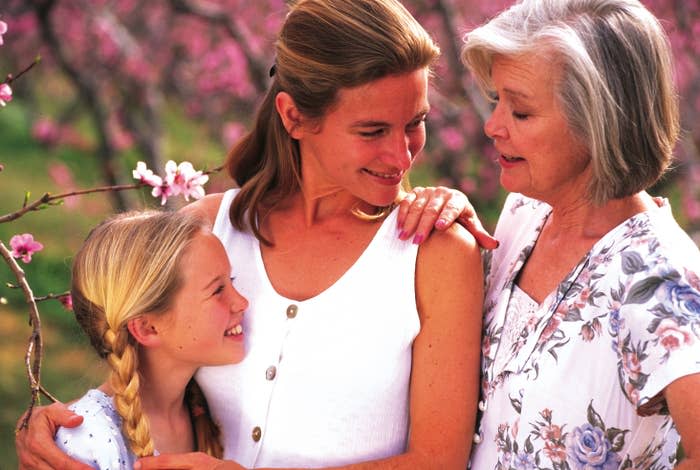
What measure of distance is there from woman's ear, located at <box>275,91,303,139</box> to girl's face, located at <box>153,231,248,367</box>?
0.32m

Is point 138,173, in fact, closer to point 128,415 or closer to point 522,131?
point 128,415

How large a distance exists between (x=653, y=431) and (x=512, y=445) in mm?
286

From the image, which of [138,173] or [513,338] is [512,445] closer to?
[513,338]

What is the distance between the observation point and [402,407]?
8.09ft

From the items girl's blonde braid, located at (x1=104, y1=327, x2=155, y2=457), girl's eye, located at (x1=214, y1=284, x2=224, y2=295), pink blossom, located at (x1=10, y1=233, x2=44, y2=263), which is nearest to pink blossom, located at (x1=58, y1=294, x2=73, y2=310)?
pink blossom, located at (x1=10, y1=233, x2=44, y2=263)

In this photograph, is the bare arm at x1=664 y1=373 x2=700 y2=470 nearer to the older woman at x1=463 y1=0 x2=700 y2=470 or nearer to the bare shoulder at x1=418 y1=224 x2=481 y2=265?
the older woman at x1=463 y1=0 x2=700 y2=470

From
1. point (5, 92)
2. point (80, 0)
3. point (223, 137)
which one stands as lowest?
point (223, 137)

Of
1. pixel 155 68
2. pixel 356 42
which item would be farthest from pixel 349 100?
pixel 155 68

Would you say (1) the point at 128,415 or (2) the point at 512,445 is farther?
(1) the point at 128,415

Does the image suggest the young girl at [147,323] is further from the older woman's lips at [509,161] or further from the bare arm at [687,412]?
the bare arm at [687,412]

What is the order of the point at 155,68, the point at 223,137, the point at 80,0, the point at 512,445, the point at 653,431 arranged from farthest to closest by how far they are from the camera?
the point at 223,137 → the point at 155,68 → the point at 80,0 → the point at 512,445 → the point at 653,431

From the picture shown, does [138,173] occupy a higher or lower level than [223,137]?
higher

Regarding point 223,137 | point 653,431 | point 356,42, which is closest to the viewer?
point 653,431

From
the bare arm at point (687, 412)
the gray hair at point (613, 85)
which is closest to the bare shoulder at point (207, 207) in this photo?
the gray hair at point (613, 85)
